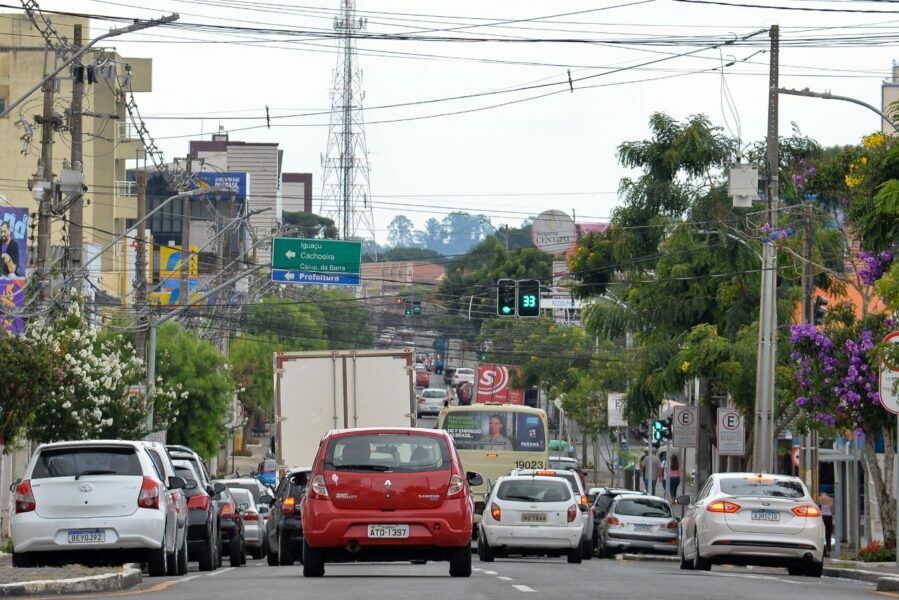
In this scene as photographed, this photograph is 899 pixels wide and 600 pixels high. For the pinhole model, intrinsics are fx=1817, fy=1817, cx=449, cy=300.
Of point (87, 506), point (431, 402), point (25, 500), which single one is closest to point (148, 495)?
point (87, 506)

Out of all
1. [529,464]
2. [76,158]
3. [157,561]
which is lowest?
[529,464]

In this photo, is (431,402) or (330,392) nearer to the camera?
(330,392)

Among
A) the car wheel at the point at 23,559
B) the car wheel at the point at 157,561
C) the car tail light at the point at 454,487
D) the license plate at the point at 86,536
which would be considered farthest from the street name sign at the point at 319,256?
the car tail light at the point at 454,487

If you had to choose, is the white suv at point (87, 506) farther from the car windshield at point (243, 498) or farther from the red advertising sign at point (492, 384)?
the red advertising sign at point (492, 384)

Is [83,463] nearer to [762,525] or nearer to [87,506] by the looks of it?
[87,506]

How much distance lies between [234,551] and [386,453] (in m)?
9.90

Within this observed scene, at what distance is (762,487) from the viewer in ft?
84.0

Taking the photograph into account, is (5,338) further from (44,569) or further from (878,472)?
(878,472)

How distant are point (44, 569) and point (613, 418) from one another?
43746 millimetres

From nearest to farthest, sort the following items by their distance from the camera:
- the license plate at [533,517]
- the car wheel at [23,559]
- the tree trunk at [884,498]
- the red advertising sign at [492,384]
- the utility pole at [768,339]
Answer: the car wheel at [23,559] → the license plate at [533,517] → the tree trunk at [884,498] → the utility pole at [768,339] → the red advertising sign at [492,384]

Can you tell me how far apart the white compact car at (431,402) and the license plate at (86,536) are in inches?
3058

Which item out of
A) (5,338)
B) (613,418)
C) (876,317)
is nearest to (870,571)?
(876,317)

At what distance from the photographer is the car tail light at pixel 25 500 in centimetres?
2056

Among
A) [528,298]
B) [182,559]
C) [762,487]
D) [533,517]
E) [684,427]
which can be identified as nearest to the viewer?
[182,559]
